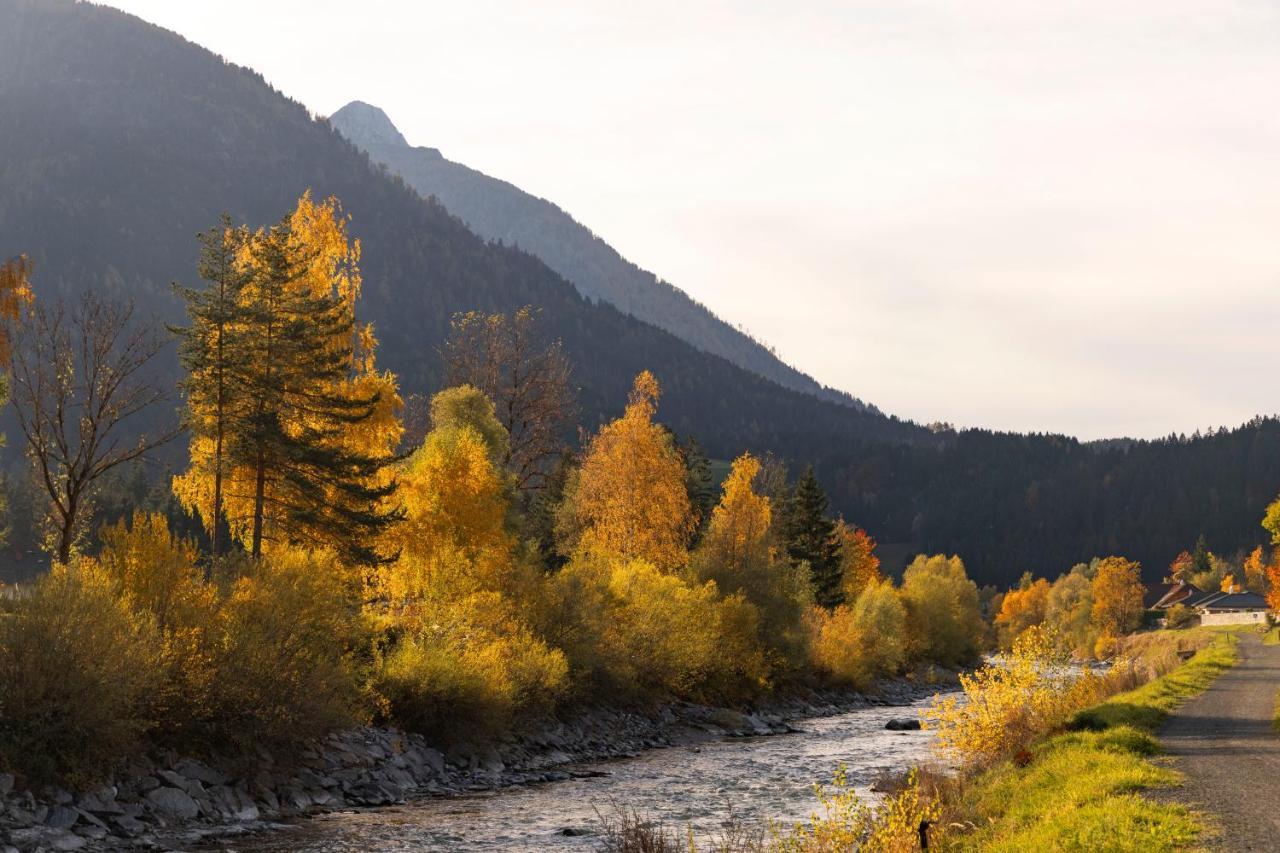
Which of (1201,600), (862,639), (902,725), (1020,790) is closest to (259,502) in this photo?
(1020,790)

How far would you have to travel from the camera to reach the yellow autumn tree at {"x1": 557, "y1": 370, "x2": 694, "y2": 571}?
6450cm

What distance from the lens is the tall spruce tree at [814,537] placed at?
92.9m

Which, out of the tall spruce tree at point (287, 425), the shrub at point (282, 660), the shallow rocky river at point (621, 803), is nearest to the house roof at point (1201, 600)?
the shallow rocky river at point (621, 803)

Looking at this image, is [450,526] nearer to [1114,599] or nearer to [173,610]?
[173,610]

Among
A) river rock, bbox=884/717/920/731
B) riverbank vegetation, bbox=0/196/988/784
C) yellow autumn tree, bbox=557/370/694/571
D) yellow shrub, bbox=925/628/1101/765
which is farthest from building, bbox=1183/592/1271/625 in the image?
yellow shrub, bbox=925/628/1101/765

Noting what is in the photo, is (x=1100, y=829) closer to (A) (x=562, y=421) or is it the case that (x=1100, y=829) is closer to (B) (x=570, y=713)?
(B) (x=570, y=713)

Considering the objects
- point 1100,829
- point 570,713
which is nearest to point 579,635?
point 570,713

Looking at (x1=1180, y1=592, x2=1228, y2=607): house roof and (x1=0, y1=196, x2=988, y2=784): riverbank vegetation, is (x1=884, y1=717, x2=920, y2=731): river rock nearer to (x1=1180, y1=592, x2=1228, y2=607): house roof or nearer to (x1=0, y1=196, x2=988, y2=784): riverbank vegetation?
(x1=0, y1=196, x2=988, y2=784): riverbank vegetation

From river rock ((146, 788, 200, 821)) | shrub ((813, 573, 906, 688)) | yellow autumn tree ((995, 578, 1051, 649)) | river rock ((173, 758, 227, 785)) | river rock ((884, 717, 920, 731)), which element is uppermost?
river rock ((173, 758, 227, 785))

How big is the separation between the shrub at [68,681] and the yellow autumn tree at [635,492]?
3726 cm

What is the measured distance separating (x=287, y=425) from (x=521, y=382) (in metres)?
27.1

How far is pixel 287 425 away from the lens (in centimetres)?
4241

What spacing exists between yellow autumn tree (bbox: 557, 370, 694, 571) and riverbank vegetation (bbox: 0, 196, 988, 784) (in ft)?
0.47

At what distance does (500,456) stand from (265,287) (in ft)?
79.8
